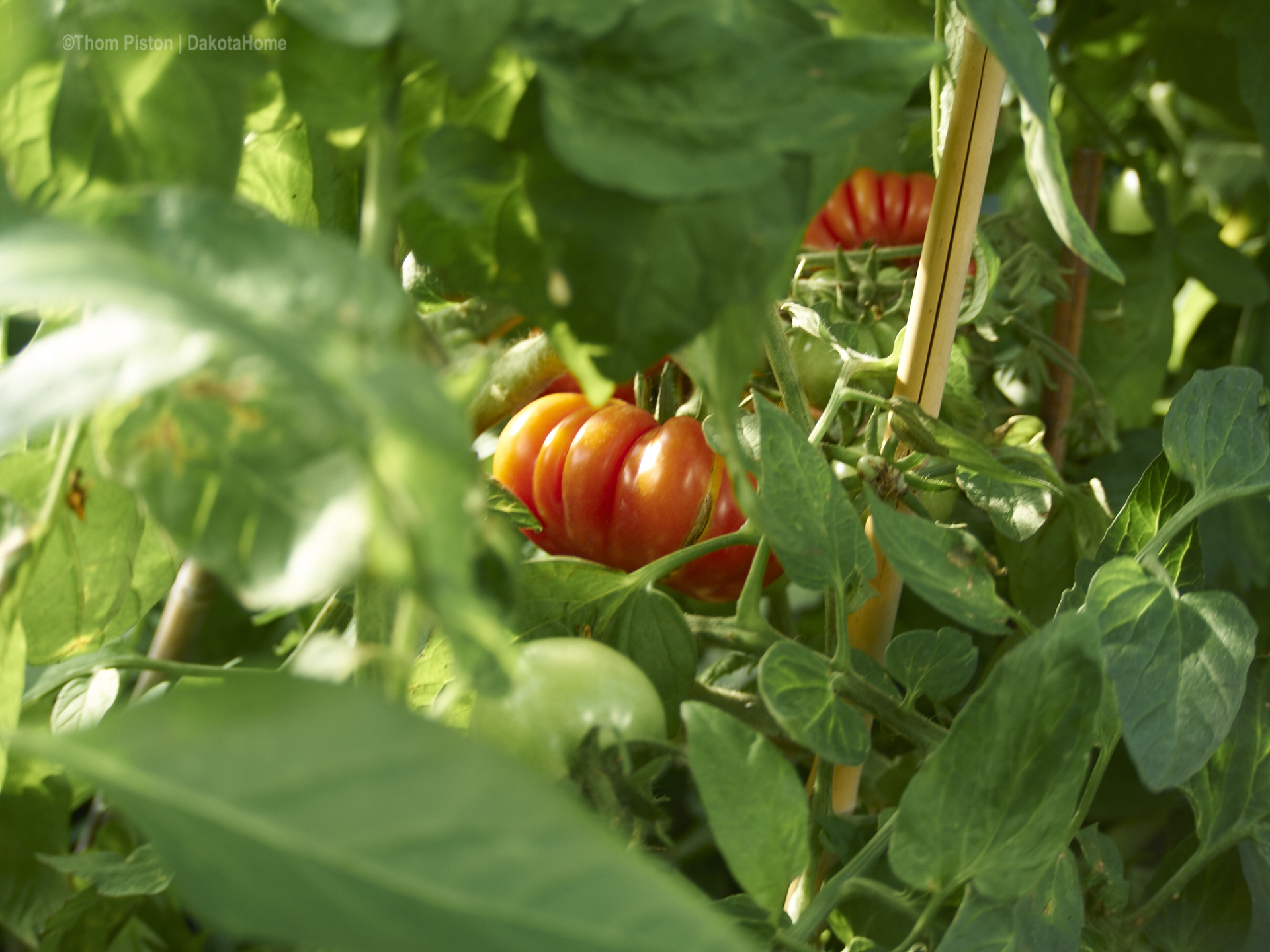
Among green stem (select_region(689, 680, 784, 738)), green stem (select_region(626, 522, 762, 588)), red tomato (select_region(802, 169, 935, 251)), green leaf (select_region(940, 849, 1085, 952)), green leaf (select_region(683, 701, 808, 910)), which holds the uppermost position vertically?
green leaf (select_region(683, 701, 808, 910))

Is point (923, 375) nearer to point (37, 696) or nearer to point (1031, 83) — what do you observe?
point (1031, 83)

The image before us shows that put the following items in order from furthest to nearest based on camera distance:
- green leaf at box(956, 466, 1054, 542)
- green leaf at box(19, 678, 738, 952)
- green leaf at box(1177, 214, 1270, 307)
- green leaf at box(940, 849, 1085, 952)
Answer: green leaf at box(1177, 214, 1270, 307) → green leaf at box(956, 466, 1054, 542) → green leaf at box(940, 849, 1085, 952) → green leaf at box(19, 678, 738, 952)

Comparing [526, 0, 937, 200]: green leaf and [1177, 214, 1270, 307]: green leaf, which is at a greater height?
[526, 0, 937, 200]: green leaf

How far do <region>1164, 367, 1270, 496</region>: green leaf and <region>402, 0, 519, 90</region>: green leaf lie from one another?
0.77 feet

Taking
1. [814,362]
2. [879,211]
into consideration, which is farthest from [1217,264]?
[814,362]

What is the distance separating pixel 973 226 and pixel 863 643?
0.14 metres

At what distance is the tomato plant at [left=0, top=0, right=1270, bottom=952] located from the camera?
121mm

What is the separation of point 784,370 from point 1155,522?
12 centimetres

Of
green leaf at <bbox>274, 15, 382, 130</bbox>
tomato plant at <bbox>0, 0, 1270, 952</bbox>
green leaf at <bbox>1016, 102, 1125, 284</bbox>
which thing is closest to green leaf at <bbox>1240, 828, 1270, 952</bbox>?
tomato plant at <bbox>0, 0, 1270, 952</bbox>

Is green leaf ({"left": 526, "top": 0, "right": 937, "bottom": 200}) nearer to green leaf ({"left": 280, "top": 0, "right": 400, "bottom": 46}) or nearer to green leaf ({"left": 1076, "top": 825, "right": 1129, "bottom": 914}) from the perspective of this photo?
green leaf ({"left": 280, "top": 0, "right": 400, "bottom": 46})

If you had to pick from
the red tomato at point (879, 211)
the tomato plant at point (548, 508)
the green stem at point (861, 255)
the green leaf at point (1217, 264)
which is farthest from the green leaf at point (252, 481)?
the green leaf at point (1217, 264)

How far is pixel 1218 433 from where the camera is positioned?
303 mm

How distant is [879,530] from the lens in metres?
0.24

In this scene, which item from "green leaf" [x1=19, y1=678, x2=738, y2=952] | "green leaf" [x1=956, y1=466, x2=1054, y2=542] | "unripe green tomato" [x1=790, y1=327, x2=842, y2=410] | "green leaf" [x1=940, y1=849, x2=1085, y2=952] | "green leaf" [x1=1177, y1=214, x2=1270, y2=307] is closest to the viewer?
"green leaf" [x1=19, y1=678, x2=738, y2=952]
